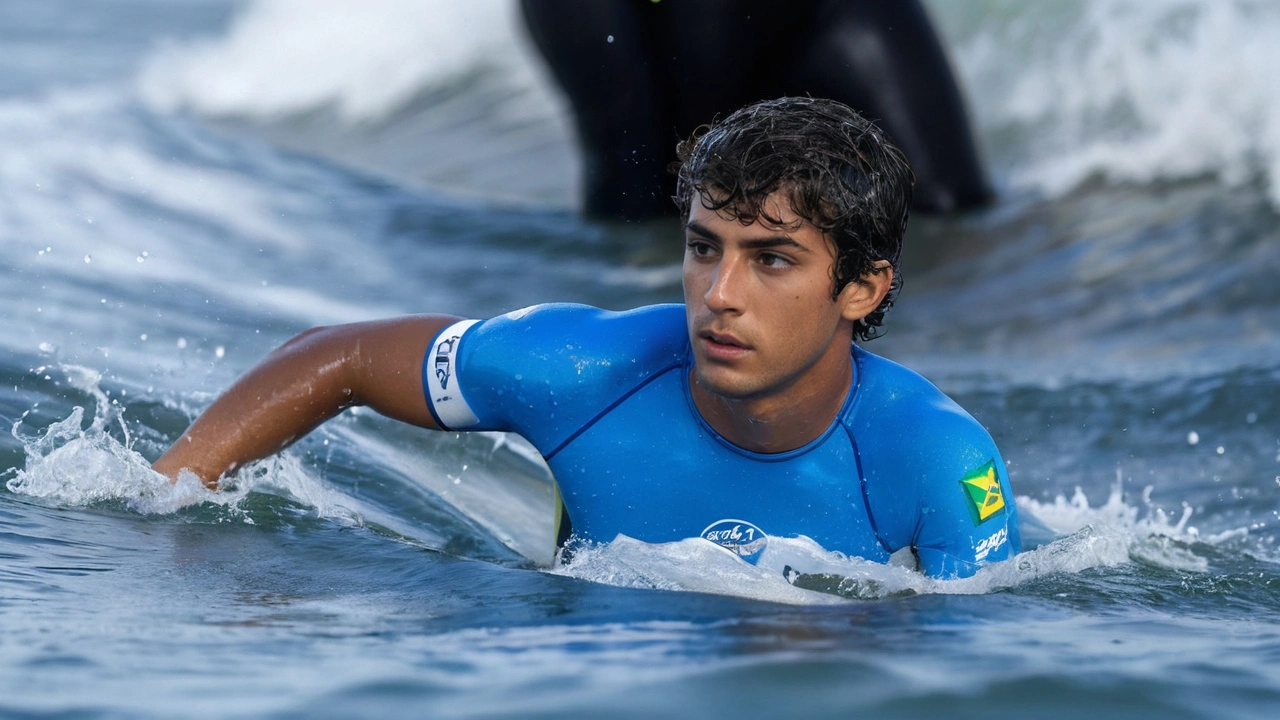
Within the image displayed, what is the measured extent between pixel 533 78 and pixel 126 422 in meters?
9.51

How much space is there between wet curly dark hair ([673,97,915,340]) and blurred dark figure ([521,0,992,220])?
13.9 feet

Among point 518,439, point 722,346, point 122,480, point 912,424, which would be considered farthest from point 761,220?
point 518,439

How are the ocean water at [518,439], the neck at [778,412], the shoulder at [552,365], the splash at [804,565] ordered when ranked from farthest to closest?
1. the shoulder at [552,365]
2. the neck at [778,412]
3. the splash at [804,565]
4. the ocean water at [518,439]

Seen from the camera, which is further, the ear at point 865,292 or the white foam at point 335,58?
the white foam at point 335,58

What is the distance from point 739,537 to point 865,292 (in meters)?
0.59

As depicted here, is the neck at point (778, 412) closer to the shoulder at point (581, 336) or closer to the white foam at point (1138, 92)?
the shoulder at point (581, 336)

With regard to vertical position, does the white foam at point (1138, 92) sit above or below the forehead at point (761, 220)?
above

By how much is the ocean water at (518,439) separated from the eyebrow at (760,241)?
681mm

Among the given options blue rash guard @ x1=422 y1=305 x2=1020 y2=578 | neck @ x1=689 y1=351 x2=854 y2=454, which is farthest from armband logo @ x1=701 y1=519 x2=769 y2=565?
neck @ x1=689 y1=351 x2=854 y2=454

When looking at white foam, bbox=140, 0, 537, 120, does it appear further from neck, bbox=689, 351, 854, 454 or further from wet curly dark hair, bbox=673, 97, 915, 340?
wet curly dark hair, bbox=673, 97, 915, 340

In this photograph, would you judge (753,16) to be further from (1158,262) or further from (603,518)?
(603,518)

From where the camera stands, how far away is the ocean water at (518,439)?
2.48 metres

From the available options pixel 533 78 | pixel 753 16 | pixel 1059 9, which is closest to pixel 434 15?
pixel 533 78

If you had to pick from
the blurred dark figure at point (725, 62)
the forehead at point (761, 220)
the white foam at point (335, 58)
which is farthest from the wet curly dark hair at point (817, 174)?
the white foam at point (335, 58)
